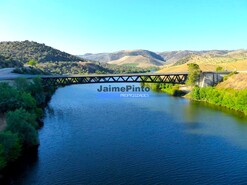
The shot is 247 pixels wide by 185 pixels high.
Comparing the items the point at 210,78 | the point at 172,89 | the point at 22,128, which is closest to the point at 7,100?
the point at 22,128

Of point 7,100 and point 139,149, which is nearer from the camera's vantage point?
point 139,149

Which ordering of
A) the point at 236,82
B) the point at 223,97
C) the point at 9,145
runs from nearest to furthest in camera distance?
the point at 9,145, the point at 223,97, the point at 236,82

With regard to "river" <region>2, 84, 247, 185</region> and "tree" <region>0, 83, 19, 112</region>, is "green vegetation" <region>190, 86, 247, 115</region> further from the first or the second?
"tree" <region>0, 83, 19, 112</region>

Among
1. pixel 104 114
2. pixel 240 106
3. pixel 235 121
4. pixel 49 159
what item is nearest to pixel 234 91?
pixel 240 106

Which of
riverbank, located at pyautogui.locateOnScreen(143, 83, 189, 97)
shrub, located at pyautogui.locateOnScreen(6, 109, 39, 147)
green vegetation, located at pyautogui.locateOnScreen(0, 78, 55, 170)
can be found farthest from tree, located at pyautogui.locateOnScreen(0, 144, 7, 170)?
riverbank, located at pyautogui.locateOnScreen(143, 83, 189, 97)

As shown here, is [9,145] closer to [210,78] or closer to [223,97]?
A: [223,97]

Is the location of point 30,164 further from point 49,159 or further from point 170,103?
point 170,103

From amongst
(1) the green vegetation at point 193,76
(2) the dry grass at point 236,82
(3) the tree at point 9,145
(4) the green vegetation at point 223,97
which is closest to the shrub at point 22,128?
(3) the tree at point 9,145
